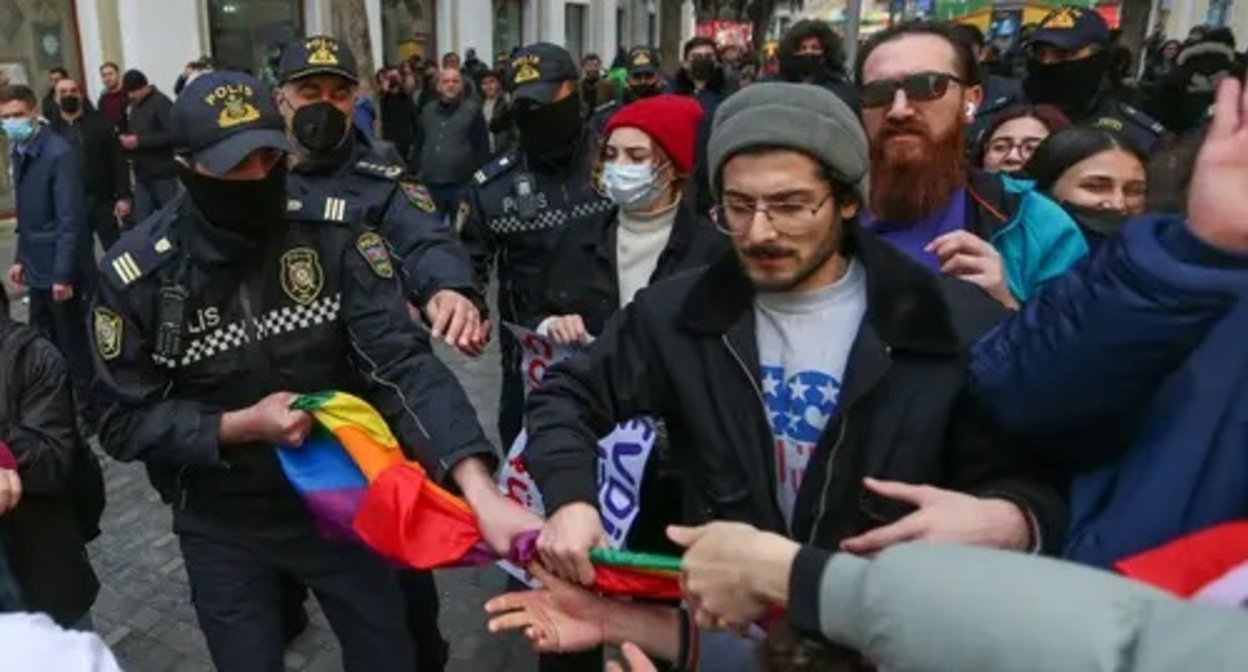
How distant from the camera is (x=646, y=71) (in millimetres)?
8039

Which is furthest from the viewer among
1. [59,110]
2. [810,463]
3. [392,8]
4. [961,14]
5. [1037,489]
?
[961,14]

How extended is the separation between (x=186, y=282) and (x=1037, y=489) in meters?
2.09

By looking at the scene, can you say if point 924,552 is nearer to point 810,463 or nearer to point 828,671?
point 828,671

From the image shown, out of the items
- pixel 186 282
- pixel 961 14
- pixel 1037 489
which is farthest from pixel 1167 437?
pixel 961 14

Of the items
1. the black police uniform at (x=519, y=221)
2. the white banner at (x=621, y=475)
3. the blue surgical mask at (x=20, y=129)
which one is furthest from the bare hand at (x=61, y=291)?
the white banner at (x=621, y=475)

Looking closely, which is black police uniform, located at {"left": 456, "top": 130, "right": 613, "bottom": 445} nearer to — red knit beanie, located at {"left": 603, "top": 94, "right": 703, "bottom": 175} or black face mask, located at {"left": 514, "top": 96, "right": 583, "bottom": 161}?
black face mask, located at {"left": 514, "top": 96, "right": 583, "bottom": 161}

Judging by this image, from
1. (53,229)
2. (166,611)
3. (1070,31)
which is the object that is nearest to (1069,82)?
(1070,31)

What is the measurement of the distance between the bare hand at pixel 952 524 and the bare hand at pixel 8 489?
2.12m

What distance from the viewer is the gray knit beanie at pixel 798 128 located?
1.89 meters

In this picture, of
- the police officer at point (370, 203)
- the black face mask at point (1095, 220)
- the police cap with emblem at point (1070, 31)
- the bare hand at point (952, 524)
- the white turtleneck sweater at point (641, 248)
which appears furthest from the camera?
the police cap with emblem at point (1070, 31)

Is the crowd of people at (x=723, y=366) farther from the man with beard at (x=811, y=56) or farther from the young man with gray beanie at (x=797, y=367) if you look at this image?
the man with beard at (x=811, y=56)

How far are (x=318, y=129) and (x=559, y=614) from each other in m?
2.51

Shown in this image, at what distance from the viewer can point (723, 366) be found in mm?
2010

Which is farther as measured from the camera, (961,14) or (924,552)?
(961,14)
